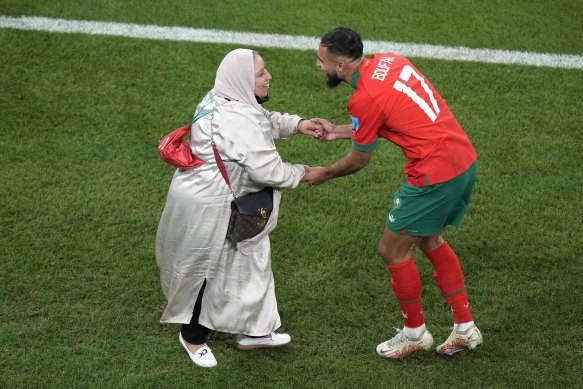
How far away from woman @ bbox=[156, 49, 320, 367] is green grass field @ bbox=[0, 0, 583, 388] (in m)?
0.28

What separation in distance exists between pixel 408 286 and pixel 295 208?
1643mm

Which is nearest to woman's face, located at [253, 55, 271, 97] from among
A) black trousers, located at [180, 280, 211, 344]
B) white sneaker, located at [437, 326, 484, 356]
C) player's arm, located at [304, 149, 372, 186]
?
player's arm, located at [304, 149, 372, 186]

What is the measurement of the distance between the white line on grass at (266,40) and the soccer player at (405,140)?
350cm

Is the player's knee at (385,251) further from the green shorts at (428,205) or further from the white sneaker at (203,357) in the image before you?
the white sneaker at (203,357)

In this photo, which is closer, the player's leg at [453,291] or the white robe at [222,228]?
the white robe at [222,228]

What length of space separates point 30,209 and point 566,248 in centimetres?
376

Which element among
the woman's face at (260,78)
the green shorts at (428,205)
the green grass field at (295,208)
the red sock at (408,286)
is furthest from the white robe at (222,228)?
the red sock at (408,286)

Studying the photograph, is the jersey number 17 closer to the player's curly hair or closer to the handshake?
the player's curly hair

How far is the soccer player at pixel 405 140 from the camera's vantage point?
4742 mm

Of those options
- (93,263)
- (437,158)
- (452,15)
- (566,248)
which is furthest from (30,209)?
(452,15)

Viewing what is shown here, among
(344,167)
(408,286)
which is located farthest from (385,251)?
(344,167)

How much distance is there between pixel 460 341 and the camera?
527 cm

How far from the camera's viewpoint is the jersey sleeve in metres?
4.70

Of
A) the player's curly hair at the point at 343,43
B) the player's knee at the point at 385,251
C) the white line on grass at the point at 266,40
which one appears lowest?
the white line on grass at the point at 266,40
